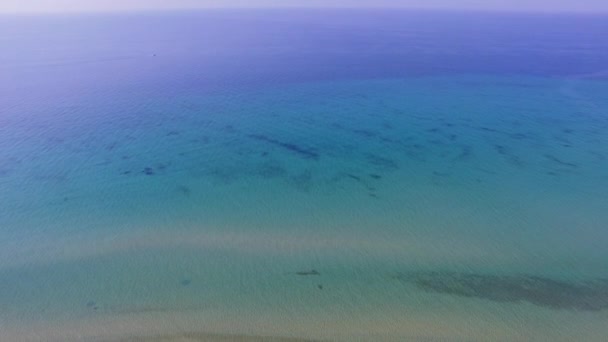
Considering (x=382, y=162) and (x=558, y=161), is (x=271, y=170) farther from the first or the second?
(x=558, y=161)

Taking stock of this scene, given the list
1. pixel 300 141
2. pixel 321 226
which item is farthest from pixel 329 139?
pixel 321 226

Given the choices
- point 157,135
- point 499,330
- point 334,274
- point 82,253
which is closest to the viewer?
point 499,330

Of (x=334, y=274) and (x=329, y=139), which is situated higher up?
(x=329, y=139)

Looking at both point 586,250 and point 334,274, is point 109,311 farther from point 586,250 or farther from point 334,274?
point 586,250

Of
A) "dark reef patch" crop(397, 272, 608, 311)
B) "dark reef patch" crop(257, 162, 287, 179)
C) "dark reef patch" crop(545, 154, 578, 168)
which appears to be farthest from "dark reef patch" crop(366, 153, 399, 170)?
"dark reef patch" crop(545, 154, 578, 168)

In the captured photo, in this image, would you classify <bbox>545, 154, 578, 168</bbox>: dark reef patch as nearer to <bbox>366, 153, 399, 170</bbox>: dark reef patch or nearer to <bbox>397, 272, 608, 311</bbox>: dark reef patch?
<bbox>366, 153, 399, 170</bbox>: dark reef patch

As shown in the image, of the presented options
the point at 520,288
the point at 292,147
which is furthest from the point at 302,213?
the point at 520,288

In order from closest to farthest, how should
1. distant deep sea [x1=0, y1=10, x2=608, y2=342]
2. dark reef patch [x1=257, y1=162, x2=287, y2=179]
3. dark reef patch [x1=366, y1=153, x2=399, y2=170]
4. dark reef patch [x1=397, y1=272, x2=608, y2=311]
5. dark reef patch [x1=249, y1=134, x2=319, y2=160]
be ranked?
distant deep sea [x1=0, y1=10, x2=608, y2=342], dark reef patch [x1=397, y1=272, x2=608, y2=311], dark reef patch [x1=257, y1=162, x2=287, y2=179], dark reef patch [x1=366, y1=153, x2=399, y2=170], dark reef patch [x1=249, y1=134, x2=319, y2=160]

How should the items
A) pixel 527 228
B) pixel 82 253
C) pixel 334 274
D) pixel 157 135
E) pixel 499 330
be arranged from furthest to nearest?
pixel 157 135, pixel 527 228, pixel 82 253, pixel 334 274, pixel 499 330
